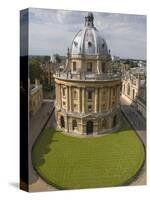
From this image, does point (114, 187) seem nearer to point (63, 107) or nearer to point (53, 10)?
point (63, 107)

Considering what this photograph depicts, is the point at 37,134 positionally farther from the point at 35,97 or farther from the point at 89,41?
the point at 89,41

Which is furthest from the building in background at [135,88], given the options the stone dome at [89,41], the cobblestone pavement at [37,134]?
the cobblestone pavement at [37,134]

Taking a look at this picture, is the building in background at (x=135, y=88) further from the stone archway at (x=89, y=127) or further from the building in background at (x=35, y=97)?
the building in background at (x=35, y=97)

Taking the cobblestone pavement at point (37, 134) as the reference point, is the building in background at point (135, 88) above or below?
above

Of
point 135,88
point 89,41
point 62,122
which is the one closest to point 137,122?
point 135,88

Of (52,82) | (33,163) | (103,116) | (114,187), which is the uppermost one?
(52,82)

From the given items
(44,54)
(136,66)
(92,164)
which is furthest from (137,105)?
(44,54)

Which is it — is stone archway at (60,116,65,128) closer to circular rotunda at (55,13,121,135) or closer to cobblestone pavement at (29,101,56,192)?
circular rotunda at (55,13,121,135)
